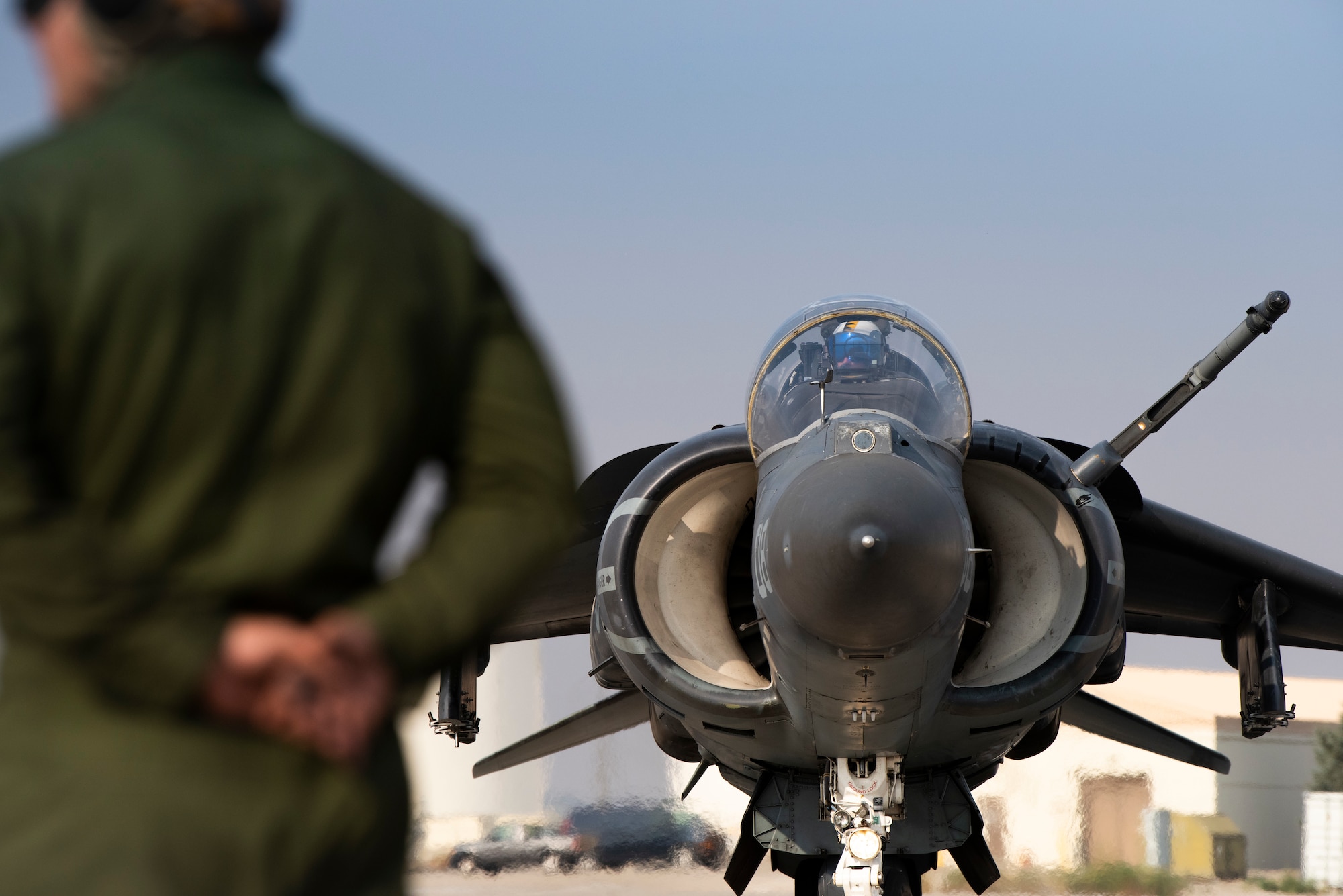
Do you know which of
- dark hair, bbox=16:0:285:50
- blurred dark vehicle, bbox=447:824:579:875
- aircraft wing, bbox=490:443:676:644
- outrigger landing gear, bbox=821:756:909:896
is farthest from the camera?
blurred dark vehicle, bbox=447:824:579:875

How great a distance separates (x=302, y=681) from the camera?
3.51ft

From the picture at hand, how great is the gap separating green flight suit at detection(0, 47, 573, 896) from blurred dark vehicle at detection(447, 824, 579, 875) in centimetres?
1476

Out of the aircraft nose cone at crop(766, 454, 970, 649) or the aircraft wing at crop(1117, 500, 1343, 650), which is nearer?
the aircraft nose cone at crop(766, 454, 970, 649)

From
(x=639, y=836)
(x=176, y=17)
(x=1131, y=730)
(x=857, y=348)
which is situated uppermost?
(x=857, y=348)

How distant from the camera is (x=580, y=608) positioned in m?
8.86

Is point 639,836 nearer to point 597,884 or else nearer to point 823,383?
point 597,884

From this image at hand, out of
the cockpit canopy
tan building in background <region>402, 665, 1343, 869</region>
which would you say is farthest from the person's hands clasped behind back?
tan building in background <region>402, 665, 1343, 869</region>

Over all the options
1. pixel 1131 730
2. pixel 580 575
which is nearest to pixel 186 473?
pixel 580 575

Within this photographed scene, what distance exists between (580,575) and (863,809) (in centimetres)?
312

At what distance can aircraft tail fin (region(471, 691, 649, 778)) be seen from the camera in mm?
9312

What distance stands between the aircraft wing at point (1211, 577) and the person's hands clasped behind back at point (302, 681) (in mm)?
6645

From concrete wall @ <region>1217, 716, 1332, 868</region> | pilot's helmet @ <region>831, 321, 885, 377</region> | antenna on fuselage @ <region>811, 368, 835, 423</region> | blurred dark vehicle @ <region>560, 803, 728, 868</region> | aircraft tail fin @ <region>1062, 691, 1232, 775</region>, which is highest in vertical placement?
pilot's helmet @ <region>831, 321, 885, 377</region>

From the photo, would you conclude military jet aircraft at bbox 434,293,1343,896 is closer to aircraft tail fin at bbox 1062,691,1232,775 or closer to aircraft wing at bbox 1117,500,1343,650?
aircraft wing at bbox 1117,500,1343,650

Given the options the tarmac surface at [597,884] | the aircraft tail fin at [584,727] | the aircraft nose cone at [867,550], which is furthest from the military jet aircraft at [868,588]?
the tarmac surface at [597,884]
